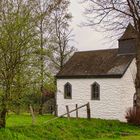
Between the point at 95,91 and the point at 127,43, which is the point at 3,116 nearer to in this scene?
the point at 95,91

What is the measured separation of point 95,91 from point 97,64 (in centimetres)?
Answer: 324

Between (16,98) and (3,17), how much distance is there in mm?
3816

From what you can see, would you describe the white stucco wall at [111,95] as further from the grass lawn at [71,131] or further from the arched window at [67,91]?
the grass lawn at [71,131]

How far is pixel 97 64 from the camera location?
40.8 m

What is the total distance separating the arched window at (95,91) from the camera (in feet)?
127

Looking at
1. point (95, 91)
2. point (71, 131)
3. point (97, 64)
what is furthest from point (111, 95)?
point (71, 131)

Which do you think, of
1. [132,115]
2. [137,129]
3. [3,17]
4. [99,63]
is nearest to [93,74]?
[99,63]

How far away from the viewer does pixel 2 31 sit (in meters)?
17.7

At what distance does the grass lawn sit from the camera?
1958 cm

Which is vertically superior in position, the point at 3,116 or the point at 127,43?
the point at 127,43

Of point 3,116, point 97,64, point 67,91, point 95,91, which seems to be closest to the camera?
point 3,116

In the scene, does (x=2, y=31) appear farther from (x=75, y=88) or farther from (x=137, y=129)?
(x=75, y=88)

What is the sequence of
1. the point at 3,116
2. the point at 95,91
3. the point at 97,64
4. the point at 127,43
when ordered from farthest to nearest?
the point at 97,64 < the point at 127,43 < the point at 95,91 < the point at 3,116

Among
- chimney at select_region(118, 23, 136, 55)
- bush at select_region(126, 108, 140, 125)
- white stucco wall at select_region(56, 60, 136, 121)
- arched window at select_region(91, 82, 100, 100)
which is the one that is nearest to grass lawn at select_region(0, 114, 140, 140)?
bush at select_region(126, 108, 140, 125)
